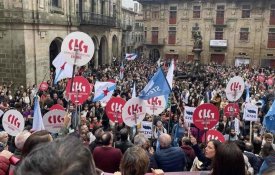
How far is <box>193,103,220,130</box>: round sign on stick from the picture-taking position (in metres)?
6.95

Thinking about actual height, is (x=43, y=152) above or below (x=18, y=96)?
above

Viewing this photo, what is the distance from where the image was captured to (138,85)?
54.1 ft

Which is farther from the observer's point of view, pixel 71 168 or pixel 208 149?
pixel 208 149

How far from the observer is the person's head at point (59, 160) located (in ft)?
3.71

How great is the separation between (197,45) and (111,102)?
20911mm

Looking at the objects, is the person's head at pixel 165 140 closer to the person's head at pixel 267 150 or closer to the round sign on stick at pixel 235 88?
the person's head at pixel 267 150

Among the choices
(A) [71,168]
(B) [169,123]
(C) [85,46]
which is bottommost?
(B) [169,123]

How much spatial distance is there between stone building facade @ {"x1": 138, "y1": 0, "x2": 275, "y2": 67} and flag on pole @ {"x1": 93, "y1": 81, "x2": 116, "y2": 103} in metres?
26.0

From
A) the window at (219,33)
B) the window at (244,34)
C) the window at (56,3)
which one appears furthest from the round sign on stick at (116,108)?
the window at (219,33)

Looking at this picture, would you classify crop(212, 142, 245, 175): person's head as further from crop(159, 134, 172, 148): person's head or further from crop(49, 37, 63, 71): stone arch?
crop(49, 37, 63, 71): stone arch

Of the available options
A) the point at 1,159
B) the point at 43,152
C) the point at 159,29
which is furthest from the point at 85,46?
the point at 159,29

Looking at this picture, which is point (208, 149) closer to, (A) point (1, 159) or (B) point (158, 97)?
(A) point (1, 159)

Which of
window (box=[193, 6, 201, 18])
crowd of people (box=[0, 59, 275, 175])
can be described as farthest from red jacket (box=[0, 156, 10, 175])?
window (box=[193, 6, 201, 18])

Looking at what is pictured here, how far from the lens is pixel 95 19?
85.5 feet
